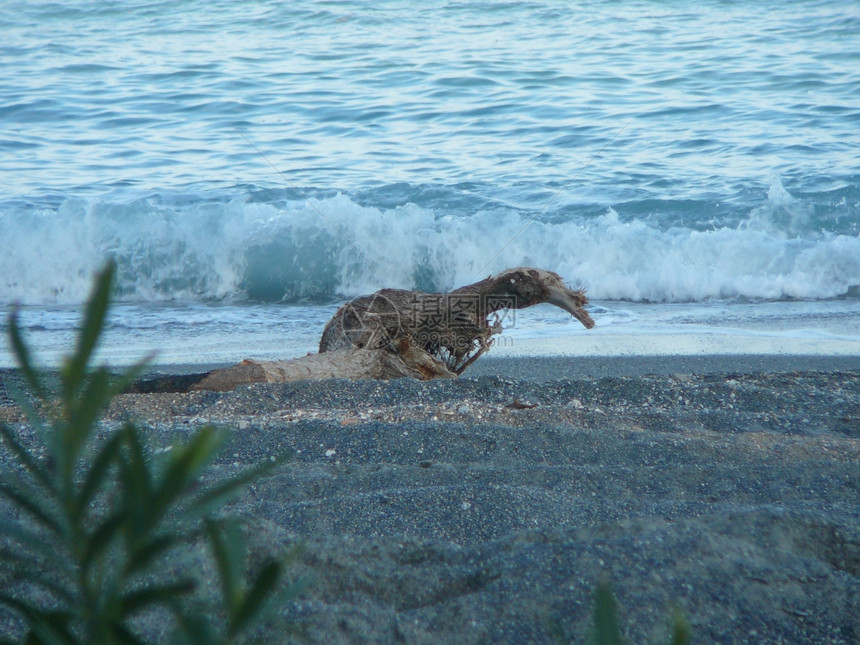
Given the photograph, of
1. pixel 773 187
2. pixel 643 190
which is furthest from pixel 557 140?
pixel 773 187

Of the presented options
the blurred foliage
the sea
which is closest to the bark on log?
the sea

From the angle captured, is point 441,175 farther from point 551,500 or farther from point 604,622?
point 604,622

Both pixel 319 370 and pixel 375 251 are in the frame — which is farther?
pixel 375 251

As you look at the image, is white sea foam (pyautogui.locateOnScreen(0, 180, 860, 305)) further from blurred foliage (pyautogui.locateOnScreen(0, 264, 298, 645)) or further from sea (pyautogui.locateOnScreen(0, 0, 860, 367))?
blurred foliage (pyautogui.locateOnScreen(0, 264, 298, 645))

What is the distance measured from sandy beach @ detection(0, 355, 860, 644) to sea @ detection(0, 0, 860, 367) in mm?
1799

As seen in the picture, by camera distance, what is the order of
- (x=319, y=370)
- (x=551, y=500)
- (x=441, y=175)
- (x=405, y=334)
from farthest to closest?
(x=441, y=175) < (x=405, y=334) < (x=319, y=370) < (x=551, y=500)

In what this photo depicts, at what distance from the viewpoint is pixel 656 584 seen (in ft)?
4.90

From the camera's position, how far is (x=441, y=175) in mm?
9500

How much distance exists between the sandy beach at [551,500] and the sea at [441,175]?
1.80 m

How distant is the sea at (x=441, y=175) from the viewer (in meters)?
6.92

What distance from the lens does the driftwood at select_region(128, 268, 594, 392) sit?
Result: 3939 mm

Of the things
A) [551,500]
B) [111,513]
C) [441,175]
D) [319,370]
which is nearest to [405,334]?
[319,370]

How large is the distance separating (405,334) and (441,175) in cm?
559

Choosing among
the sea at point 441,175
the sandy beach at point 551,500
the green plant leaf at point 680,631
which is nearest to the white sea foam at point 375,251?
the sea at point 441,175
